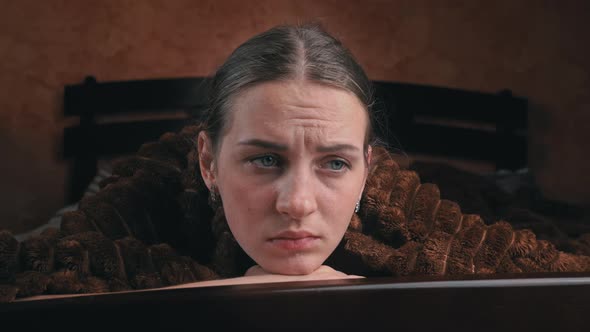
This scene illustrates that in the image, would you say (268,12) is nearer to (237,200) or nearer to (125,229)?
(125,229)

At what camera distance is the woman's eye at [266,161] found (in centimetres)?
109

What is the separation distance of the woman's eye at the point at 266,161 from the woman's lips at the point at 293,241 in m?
0.12

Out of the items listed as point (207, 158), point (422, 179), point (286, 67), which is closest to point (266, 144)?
point (286, 67)

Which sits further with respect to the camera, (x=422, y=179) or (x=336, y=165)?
(x=422, y=179)

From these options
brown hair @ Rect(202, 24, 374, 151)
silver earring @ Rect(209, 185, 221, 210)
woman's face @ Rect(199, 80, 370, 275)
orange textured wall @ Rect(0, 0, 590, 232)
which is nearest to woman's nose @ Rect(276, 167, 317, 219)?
woman's face @ Rect(199, 80, 370, 275)

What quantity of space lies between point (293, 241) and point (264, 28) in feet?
7.47

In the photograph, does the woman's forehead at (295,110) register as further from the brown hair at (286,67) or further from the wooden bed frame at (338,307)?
the wooden bed frame at (338,307)

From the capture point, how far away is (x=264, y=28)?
320cm

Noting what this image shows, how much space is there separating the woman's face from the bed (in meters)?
0.28

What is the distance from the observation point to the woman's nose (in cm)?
104

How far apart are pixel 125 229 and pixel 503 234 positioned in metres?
0.85

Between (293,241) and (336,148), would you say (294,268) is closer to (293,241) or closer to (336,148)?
(293,241)

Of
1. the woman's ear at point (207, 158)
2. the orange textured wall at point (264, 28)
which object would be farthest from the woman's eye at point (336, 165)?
the orange textured wall at point (264, 28)

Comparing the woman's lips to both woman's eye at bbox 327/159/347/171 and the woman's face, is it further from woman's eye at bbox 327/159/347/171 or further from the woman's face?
woman's eye at bbox 327/159/347/171
